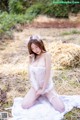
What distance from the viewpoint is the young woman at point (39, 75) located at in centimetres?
344

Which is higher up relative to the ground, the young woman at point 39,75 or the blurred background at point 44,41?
the young woman at point 39,75

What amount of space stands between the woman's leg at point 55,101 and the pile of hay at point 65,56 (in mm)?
1584

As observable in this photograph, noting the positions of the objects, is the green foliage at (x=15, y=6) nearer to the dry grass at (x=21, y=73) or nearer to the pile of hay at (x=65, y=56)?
the dry grass at (x=21, y=73)

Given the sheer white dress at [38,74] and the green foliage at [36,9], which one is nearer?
the sheer white dress at [38,74]

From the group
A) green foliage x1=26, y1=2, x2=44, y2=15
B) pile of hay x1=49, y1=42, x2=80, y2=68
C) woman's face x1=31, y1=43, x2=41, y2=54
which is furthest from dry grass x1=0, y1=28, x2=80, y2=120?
green foliage x1=26, y1=2, x2=44, y2=15

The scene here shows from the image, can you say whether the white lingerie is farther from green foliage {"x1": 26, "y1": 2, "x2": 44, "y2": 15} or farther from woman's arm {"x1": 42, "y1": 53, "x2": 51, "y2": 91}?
green foliage {"x1": 26, "y1": 2, "x2": 44, "y2": 15}

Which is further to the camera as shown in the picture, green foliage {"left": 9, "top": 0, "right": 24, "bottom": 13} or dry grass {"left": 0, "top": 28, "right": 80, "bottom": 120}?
green foliage {"left": 9, "top": 0, "right": 24, "bottom": 13}

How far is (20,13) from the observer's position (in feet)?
32.9

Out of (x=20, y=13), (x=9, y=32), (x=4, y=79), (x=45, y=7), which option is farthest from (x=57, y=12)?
(x=4, y=79)

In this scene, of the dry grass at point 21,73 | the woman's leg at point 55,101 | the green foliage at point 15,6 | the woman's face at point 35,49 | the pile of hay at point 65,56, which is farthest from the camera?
the green foliage at point 15,6

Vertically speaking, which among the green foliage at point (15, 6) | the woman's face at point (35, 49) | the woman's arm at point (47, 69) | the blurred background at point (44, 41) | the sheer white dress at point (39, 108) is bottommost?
the green foliage at point (15, 6)

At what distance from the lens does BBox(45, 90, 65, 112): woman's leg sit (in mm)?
3529

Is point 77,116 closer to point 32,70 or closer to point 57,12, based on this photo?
point 32,70

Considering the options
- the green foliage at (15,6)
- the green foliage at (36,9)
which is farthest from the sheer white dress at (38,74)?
the green foliage at (15,6)
